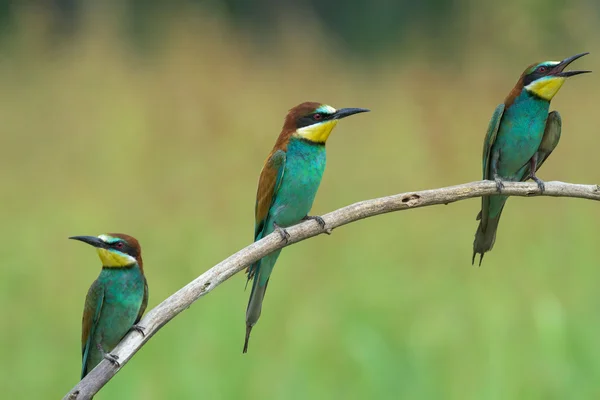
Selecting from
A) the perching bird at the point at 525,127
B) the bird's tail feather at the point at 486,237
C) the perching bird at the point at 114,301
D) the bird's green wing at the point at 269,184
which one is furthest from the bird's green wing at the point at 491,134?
the perching bird at the point at 114,301

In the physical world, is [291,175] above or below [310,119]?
below

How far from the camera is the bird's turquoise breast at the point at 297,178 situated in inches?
84.7

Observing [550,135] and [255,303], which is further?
[550,135]

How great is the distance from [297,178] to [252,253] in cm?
64

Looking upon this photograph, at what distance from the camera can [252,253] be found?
59.9 inches

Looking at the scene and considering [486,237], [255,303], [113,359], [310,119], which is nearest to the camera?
[113,359]

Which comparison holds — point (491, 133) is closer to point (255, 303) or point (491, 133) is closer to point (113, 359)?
point (255, 303)

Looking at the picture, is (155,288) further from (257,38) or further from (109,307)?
(257,38)

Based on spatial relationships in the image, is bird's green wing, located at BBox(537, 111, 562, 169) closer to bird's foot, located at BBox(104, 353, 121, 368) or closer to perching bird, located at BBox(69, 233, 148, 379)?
perching bird, located at BBox(69, 233, 148, 379)

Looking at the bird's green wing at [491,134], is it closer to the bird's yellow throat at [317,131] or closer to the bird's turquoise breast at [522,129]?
the bird's turquoise breast at [522,129]

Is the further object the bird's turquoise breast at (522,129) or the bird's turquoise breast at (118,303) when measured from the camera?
the bird's turquoise breast at (522,129)

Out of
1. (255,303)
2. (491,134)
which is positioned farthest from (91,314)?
(491,134)

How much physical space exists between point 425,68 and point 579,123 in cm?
89

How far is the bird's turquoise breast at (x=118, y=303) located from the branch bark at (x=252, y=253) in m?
0.40
